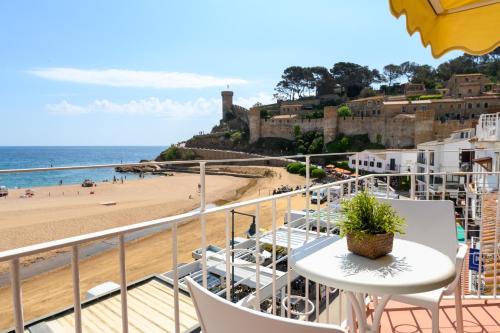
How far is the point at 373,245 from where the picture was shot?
1265mm

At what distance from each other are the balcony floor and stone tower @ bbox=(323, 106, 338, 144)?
36844 millimetres

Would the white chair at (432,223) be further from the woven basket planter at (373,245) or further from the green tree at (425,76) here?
the green tree at (425,76)

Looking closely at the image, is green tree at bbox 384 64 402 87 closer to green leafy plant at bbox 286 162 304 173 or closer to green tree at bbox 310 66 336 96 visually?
green tree at bbox 310 66 336 96

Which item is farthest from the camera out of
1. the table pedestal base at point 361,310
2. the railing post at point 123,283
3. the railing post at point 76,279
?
the table pedestal base at point 361,310

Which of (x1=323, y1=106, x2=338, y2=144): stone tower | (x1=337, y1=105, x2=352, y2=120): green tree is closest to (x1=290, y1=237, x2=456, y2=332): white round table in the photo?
(x1=323, y1=106, x2=338, y2=144): stone tower

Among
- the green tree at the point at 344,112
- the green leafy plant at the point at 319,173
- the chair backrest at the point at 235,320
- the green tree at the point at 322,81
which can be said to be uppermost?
the green tree at the point at 322,81

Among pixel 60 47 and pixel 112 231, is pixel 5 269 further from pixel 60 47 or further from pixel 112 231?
pixel 60 47

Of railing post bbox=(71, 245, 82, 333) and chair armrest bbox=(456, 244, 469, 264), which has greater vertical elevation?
railing post bbox=(71, 245, 82, 333)

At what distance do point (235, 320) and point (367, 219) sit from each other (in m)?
0.83

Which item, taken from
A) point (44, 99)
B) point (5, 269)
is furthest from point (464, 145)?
point (44, 99)

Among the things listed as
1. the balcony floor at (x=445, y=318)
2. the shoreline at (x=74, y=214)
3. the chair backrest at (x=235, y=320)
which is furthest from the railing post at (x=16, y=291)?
the shoreline at (x=74, y=214)

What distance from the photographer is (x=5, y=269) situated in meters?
9.55

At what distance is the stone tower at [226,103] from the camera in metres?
58.2

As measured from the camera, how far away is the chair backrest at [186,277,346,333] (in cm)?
56
